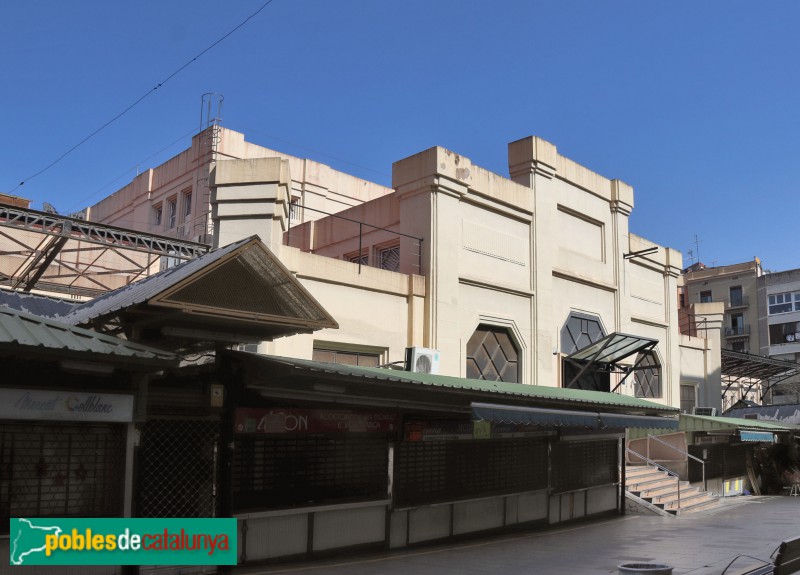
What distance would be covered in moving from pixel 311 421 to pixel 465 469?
176 inches

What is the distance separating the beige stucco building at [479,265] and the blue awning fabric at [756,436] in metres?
3.24

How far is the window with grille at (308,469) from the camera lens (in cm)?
1073

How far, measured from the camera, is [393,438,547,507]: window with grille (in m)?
13.3

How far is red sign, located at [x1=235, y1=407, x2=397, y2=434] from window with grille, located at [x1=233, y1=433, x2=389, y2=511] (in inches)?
9.6

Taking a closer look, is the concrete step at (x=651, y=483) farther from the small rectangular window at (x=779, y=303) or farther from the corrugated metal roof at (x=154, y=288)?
the small rectangular window at (x=779, y=303)

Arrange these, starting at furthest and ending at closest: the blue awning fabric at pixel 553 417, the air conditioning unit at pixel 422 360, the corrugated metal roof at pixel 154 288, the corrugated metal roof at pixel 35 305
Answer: the air conditioning unit at pixel 422 360, the corrugated metal roof at pixel 35 305, the blue awning fabric at pixel 553 417, the corrugated metal roof at pixel 154 288

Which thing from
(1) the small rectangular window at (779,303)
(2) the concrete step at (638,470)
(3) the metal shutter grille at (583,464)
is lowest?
(2) the concrete step at (638,470)

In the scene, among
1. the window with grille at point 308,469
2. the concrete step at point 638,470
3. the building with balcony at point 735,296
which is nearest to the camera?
the window with grille at point 308,469

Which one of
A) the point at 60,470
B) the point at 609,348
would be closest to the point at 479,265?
the point at 609,348

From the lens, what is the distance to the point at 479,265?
1984 cm

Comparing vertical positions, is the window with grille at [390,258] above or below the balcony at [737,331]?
below

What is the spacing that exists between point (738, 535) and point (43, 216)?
16.3 m

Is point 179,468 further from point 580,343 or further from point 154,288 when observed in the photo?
point 580,343

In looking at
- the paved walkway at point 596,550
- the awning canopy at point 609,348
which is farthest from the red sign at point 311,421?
the awning canopy at point 609,348
